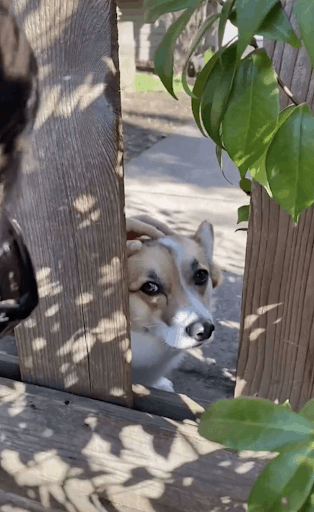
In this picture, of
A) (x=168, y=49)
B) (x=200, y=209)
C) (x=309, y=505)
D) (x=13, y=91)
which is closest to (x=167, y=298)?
(x=13, y=91)

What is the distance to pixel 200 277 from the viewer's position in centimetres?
212

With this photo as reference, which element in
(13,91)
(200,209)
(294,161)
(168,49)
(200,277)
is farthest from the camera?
(200,209)

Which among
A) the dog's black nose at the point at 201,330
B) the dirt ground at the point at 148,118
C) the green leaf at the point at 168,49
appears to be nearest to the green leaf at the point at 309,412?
the green leaf at the point at 168,49

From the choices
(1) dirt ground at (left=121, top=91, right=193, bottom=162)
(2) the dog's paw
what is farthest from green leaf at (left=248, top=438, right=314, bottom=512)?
(1) dirt ground at (left=121, top=91, right=193, bottom=162)

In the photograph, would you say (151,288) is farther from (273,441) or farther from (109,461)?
(273,441)

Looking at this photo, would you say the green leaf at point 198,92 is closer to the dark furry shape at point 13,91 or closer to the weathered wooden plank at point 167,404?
the dark furry shape at point 13,91

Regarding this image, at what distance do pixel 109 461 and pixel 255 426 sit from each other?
0.94 meters

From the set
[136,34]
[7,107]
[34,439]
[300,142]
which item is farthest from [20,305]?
[136,34]

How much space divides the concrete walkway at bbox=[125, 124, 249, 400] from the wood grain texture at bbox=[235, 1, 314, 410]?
90 cm

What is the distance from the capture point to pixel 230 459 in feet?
4.41

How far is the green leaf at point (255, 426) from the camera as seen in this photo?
0.53 metres

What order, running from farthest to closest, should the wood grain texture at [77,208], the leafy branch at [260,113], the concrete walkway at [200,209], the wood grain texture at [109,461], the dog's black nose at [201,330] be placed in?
the concrete walkway at [200,209] < the dog's black nose at [201,330] < the wood grain texture at [109,461] < the wood grain texture at [77,208] < the leafy branch at [260,113]

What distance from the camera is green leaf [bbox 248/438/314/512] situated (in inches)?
19.6

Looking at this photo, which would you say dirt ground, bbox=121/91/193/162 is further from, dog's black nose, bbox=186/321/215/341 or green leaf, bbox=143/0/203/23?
green leaf, bbox=143/0/203/23
